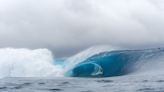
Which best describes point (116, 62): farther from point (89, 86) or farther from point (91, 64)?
point (89, 86)

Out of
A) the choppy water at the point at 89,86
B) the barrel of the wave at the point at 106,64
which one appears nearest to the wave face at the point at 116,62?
the barrel of the wave at the point at 106,64

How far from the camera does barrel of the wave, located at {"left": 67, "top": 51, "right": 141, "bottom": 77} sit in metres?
108

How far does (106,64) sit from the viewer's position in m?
115

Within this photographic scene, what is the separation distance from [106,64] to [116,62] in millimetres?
2780

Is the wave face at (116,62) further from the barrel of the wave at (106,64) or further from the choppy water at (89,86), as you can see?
the choppy water at (89,86)

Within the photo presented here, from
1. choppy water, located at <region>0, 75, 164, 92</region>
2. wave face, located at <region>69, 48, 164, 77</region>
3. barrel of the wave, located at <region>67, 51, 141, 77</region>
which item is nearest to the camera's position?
choppy water, located at <region>0, 75, 164, 92</region>

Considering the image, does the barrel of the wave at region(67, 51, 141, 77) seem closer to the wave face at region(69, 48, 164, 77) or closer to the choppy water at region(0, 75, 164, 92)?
the wave face at region(69, 48, 164, 77)

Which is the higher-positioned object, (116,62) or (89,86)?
(116,62)

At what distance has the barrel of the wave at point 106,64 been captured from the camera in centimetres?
10828

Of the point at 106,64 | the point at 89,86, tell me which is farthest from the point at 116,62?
the point at 89,86

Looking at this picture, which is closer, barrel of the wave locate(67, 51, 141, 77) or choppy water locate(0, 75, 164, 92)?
choppy water locate(0, 75, 164, 92)

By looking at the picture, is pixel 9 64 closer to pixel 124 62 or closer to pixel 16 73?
pixel 16 73

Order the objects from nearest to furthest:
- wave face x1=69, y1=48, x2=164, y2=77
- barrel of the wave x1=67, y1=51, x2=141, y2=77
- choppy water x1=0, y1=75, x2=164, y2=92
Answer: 1. choppy water x1=0, y1=75, x2=164, y2=92
2. wave face x1=69, y1=48, x2=164, y2=77
3. barrel of the wave x1=67, y1=51, x2=141, y2=77

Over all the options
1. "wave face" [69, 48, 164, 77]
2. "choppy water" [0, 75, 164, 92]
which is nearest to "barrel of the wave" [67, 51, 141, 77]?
"wave face" [69, 48, 164, 77]
